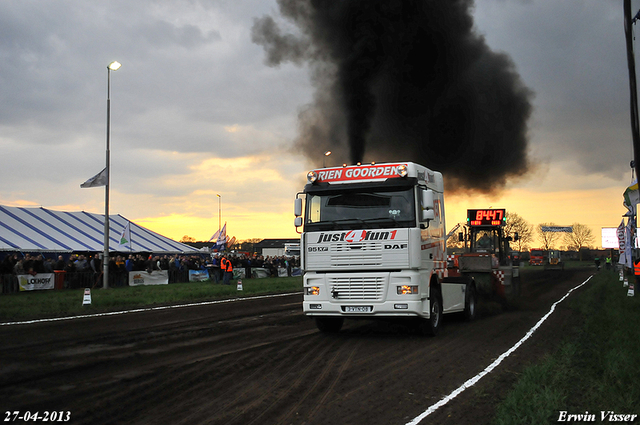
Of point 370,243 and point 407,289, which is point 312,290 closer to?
point 370,243

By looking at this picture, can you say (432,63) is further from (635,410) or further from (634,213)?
(635,410)

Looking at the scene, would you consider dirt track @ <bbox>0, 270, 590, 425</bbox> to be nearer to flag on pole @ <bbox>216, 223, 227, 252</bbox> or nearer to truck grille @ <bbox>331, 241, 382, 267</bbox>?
truck grille @ <bbox>331, 241, 382, 267</bbox>

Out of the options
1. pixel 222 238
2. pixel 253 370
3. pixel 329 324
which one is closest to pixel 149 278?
pixel 329 324

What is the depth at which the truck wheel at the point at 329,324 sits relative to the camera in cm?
1173

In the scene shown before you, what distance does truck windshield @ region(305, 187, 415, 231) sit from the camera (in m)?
10.4

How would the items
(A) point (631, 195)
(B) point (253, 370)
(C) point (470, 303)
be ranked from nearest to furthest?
(B) point (253, 370) < (C) point (470, 303) < (A) point (631, 195)

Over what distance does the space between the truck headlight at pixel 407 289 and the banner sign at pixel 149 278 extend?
69.9 ft

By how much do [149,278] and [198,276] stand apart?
379cm

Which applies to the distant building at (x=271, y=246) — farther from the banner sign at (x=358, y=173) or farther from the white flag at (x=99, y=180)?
the banner sign at (x=358, y=173)

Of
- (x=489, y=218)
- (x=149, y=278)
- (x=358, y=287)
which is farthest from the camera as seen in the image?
(x=149, y=278)

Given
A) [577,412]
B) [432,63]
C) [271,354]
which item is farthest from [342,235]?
[432,63]

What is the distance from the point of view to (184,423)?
5.25m

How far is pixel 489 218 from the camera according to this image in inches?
797

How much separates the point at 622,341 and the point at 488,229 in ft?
35.4
